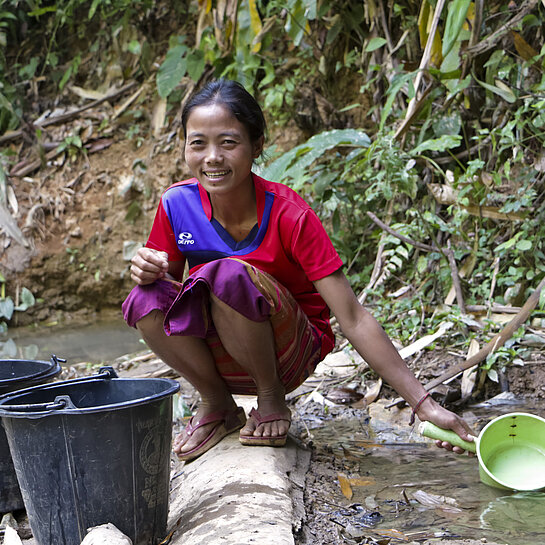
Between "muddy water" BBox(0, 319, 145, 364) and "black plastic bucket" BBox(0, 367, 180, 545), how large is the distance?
8.20 feet

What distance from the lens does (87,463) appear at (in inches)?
57.0

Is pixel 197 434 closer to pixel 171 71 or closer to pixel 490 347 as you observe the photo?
pixel 490 347

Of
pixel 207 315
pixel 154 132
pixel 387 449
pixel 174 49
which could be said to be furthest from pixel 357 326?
pixel 154 132

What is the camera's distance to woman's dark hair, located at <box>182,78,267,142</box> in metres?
1.92

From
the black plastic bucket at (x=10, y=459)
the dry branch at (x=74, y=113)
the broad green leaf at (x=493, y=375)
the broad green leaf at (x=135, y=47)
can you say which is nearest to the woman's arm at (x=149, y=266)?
the black plastic bucket at (x=10, y=459)

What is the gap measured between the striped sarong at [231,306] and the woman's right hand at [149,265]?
0.18 ft

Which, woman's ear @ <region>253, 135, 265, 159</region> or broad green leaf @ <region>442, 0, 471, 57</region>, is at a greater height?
broad green leaf @ <region>442, 0, 471, 57</region>

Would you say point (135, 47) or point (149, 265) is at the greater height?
point (135, 47)

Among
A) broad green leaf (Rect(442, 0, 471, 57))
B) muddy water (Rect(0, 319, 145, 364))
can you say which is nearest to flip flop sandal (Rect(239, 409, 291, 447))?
broad green leaf (Rect(442, 0, 471, 57))

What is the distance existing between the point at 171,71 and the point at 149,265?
3352 millimetres

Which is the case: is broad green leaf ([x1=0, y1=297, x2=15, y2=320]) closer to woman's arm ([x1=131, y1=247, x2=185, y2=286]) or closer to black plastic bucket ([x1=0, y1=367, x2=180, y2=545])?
woman's arm ([x1=131, y1=247, x2=185, y2=286])

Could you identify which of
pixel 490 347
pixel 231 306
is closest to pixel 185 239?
pixel 231 306

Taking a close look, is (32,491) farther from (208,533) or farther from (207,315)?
(207,315)

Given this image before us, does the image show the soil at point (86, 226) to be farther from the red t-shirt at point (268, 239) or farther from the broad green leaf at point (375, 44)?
the red t-shirt at point (268, 239)
